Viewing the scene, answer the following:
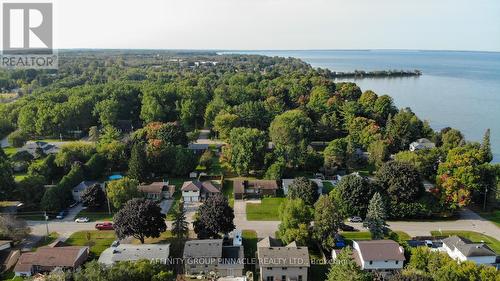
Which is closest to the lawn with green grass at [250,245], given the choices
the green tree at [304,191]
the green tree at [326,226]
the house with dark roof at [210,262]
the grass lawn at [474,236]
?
the house with dark roof at [210,262]

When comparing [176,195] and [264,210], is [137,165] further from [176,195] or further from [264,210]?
[264,210]

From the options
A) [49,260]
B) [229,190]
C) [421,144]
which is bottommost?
[49,260]

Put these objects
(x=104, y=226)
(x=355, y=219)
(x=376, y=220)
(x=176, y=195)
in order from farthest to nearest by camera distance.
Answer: (x=176, y=195) < (x=355, y=219) < (x=104, y=226) < (x=376, y=220)

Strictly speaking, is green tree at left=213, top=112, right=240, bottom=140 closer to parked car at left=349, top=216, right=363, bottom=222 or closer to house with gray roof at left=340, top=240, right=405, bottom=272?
parked car at left=349, top=216, right=363, bottom=222

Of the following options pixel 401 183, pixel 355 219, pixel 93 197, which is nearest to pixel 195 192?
pixel 93 197

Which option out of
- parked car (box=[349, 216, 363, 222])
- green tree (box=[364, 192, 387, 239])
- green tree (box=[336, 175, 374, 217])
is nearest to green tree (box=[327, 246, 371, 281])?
green tree (box=[364, 192, 387, 239])

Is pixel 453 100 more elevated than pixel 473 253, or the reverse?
pixel 453 100
